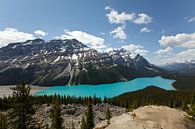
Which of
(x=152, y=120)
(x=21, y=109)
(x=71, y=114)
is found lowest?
(x=71, y=114)

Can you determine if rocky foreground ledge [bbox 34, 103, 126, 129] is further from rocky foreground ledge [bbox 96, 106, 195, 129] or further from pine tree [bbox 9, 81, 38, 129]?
rocky foreground ledge [bbox 96, 106, 195, 129]

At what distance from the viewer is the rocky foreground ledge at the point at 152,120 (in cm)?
1183

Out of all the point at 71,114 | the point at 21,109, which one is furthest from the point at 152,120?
the point at 71,114

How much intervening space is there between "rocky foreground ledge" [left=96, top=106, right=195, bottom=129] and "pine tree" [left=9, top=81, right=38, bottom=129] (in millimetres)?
12910

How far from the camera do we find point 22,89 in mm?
23422

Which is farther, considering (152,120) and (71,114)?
(71,114)

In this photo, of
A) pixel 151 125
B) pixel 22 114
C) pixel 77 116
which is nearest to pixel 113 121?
pixel 151 125

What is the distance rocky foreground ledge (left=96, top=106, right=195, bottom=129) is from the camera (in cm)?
1183

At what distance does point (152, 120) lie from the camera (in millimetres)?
12391

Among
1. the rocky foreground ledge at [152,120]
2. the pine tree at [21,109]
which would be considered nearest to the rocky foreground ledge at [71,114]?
the pine tree at [21,109]

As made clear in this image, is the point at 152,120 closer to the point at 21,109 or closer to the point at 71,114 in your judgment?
the point at 21,109

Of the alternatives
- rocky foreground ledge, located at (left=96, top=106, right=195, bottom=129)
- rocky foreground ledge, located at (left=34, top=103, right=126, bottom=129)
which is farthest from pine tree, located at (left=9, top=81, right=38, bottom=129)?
rocky foreground ledge, located at (left=34, top=103, right=126, bottom=129)

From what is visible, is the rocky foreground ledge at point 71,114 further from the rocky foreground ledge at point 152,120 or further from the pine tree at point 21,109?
the rocky foreground ledge at point 152,120

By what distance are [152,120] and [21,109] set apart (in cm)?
1577
